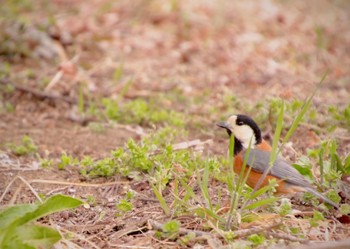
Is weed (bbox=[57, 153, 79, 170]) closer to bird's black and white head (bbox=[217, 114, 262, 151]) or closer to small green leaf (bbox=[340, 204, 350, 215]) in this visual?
bird's black and white head (bbox=[217, 114, 262, 151])

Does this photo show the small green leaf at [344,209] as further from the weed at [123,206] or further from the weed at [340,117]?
the weed at [340,117]

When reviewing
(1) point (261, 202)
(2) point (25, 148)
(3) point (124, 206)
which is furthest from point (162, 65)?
(1) point (261, 202)

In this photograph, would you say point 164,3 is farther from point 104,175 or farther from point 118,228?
point 118,228

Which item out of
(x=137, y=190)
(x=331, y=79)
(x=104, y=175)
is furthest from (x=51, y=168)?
(x=331, y=79)

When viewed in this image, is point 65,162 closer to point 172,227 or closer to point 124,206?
point 124,206

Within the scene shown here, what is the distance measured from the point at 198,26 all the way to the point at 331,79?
2.12 meters

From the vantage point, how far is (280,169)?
436 cm

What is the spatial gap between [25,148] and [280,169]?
219cm

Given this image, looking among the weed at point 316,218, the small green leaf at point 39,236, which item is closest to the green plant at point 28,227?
the small green leaf at point 39,236

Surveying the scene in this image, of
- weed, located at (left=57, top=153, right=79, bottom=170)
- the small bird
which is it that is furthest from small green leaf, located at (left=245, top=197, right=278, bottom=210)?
weed, located at (left=57, top=153, right=79, bottom=170)

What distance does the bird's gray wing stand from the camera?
420 cm

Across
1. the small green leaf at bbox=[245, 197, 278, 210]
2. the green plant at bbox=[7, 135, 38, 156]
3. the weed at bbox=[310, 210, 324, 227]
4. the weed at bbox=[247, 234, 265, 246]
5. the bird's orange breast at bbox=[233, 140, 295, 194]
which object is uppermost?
the small green leaf at bbox=[245, 197, 278, 210]

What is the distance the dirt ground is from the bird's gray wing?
46cm

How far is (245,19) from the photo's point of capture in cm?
957
